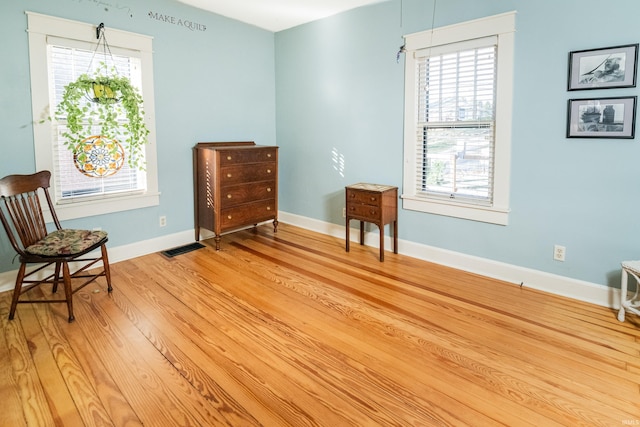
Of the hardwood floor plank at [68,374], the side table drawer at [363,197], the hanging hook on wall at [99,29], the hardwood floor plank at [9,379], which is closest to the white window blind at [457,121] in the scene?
the side table drawer at [363,197]

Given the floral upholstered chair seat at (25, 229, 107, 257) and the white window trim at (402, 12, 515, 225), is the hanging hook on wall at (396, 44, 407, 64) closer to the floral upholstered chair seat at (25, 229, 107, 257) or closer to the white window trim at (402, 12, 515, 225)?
the white window trim at (402, 12, 515, 225)

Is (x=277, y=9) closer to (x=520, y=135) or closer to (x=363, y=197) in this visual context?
(x=363, y=197)

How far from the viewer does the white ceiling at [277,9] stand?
3.89 meters

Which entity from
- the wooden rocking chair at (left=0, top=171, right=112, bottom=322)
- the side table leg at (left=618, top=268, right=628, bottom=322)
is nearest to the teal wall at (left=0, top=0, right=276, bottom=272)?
the wooden rocking chair at (left=0, top=171, right=112, bottom=322)

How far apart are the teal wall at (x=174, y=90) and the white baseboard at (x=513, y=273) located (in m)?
1.98

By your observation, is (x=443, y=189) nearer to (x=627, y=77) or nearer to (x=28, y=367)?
(x=627, y=77)

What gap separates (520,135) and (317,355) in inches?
91.2

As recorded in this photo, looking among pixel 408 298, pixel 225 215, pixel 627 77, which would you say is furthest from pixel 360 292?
pixel 627 77

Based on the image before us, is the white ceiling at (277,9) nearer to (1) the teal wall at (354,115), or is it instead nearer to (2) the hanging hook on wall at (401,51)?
(1) the teal wall at (354,115)

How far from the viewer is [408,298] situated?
2.93 meters

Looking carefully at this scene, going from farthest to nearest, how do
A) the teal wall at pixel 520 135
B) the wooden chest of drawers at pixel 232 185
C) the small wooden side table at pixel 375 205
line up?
1. the wooden chest of drawers at pixel 232 185
2. the small wooden side table at pixel 375 205
3. the teal wall at pixel 520 135

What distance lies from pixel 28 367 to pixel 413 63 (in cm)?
367

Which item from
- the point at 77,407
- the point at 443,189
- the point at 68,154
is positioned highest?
the point at 68,154

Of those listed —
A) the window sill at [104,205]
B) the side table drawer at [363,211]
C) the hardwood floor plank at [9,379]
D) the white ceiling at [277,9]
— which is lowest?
the hardwood floor plank at [9,379]
